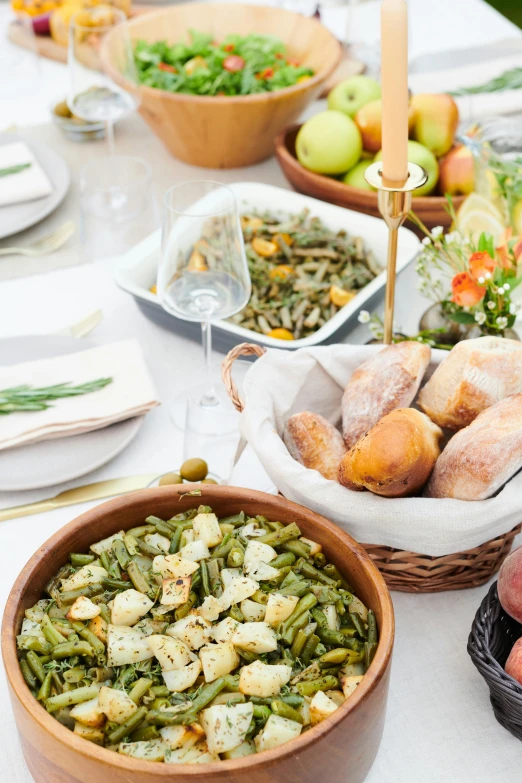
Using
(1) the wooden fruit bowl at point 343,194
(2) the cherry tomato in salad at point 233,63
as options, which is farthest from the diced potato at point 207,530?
(2) the cherry tomato in salad at point 233,63

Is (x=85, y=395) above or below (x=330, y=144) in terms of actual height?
below

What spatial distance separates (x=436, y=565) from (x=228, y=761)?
44 cm

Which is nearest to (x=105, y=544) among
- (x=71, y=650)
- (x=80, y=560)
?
(x=80, y=560)

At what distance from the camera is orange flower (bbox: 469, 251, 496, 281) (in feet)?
4.23

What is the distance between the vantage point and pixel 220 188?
1.40 m

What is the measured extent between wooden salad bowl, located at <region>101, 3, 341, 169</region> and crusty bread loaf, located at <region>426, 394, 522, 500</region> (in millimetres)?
1245

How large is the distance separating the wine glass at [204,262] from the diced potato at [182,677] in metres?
0.62

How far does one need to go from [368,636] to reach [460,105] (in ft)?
5.31

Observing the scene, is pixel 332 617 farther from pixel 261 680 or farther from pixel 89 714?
pixel 89 714

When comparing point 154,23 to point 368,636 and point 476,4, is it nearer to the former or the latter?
point 476,4

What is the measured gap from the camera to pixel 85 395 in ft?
4.67

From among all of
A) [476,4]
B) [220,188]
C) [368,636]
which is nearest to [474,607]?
[368,636]

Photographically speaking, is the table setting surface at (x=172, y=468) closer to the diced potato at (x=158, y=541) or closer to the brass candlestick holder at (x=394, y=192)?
the diced potato at (x=158, y=541)

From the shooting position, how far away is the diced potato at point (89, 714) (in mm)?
851
